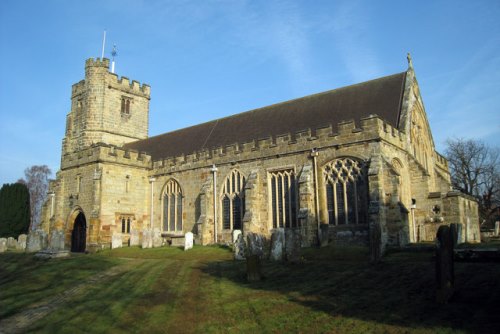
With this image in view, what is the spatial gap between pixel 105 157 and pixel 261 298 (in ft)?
66.3

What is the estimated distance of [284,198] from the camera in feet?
73.4

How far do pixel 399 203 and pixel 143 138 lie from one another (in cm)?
2724

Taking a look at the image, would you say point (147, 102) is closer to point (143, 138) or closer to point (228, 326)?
point (143, 138)

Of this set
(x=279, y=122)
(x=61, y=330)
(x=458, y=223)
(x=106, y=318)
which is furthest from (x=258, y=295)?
(x=279, y=122)

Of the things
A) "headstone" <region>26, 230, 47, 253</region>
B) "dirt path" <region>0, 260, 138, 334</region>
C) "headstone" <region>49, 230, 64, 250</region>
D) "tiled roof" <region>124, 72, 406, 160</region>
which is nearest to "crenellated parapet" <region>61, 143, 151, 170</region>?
"tiled roof" <region>124, 72, 406, 160</region>

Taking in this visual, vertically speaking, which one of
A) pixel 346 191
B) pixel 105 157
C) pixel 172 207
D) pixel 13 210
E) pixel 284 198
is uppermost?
pixel 105 157

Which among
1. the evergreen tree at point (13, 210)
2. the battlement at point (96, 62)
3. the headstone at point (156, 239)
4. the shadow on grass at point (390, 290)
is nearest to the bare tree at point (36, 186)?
the evergreen tree at point (13, 210)

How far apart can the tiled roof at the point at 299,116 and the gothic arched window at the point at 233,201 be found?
3144mm

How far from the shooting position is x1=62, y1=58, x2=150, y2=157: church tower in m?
35.8

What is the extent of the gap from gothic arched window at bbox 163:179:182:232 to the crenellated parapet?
2.76 m

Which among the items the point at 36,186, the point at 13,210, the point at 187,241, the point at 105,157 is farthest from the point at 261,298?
the point at 36,186

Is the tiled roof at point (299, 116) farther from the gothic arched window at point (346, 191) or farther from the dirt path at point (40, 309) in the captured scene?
the dirt path at point (40, 309)

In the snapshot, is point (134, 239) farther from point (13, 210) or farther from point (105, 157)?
point (13, 210)

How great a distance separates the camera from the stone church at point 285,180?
19547 mm
